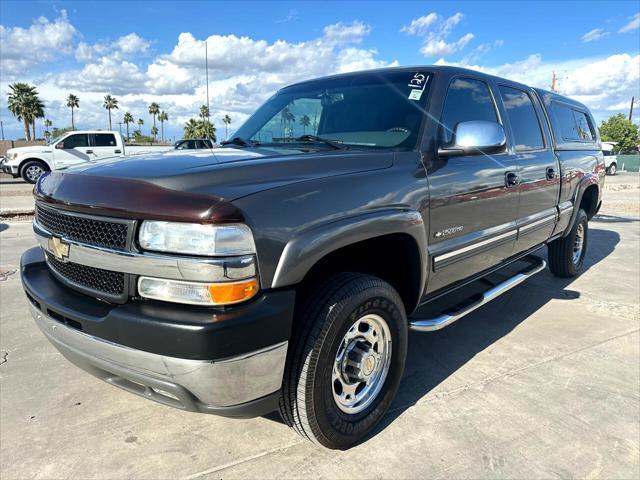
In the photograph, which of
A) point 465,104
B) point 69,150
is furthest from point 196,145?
point 69,150

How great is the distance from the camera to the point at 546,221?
430 centimetres

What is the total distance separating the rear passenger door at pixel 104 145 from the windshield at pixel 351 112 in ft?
47.1

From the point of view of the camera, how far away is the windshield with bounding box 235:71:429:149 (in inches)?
114

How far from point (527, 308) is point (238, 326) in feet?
11.9

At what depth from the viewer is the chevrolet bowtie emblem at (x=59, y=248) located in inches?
83.7

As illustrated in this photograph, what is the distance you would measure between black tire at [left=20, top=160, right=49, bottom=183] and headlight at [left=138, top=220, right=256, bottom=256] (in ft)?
57.6

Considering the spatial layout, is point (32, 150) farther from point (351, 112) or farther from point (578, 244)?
point (578, 244)

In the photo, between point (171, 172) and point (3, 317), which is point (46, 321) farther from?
point (3, 317)

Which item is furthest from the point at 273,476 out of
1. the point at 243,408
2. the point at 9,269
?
the point at 9,269

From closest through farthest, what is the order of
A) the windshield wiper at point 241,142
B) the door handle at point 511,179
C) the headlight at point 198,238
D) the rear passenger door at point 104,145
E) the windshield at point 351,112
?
1. the headlight at point 198,238
2. the windshield at point 351,112
3. the windshield wiper at point 241,142
4. the door handle at point 511,179
5. the rear passenger door at point 104,145

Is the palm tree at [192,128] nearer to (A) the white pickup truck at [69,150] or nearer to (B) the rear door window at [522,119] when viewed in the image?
(A) the white pickup truck at [69,150]

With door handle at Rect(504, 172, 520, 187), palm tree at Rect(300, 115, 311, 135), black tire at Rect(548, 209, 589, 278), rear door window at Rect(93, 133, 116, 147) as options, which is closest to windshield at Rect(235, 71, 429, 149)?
palm tree at Rect(300, 115, 311, 135)

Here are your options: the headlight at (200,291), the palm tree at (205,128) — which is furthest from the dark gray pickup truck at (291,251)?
the palm tree at (205,128)

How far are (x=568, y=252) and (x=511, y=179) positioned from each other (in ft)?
7.88
